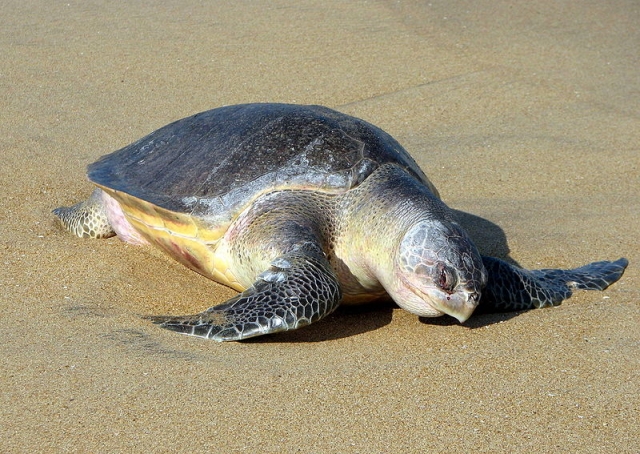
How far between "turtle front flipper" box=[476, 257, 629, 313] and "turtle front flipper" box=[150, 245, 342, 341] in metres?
0.91

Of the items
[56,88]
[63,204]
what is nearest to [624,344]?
[63,204]

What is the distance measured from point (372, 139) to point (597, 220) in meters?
1.97

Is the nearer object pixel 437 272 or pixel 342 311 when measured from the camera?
pixel 437 272

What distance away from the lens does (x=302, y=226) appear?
4.11m

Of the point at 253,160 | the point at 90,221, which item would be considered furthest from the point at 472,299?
the point at 90,221

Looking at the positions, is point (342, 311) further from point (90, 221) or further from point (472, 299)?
point (90, 221)

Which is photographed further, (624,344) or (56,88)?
(56,88)

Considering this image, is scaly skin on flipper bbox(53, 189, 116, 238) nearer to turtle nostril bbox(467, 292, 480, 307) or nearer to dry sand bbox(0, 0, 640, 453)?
dry sand bbox(0, 0, 640, 453)

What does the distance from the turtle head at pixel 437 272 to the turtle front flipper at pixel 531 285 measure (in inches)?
16.7

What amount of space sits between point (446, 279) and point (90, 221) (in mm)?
2548

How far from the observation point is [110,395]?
302 centimetres

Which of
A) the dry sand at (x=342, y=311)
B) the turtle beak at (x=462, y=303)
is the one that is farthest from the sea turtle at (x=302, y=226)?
the dry sand at (x=342, y=311)

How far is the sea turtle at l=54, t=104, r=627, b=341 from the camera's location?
3711mm

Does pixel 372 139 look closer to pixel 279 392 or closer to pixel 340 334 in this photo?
pixel 340 334
